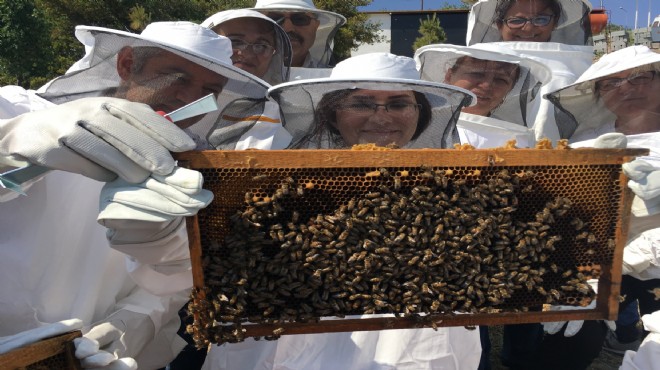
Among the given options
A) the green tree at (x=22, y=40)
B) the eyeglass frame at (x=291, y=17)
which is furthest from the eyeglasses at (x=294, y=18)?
the green tree at (x=22, y=40)

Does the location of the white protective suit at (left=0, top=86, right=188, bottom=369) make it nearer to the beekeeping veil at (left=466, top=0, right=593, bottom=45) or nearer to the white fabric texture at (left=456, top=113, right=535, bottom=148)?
the white fabric texture at (left=456, top=113, right=535, bottom=148)

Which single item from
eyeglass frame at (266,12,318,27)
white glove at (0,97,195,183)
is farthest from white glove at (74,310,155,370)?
eyeglass frame at (266,12,318,27)

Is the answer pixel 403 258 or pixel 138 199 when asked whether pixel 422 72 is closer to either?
pixel 403 258

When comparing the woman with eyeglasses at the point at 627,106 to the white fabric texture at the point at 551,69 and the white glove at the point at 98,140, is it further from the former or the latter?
the white glove at the point at 98,140

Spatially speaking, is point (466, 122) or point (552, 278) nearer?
point (552, 278)

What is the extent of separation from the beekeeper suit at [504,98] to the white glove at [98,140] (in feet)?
6.58

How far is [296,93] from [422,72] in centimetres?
150

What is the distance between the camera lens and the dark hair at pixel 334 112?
2139 millimetres

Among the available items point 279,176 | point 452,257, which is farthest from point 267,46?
point 452,257

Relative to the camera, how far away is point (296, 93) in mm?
2133

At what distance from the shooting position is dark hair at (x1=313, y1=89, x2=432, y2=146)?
7.02 ft

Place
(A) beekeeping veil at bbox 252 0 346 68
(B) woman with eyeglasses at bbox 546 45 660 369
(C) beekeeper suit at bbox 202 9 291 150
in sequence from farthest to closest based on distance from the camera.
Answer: (A) beekeeping veil at bbox 252 0 346 68 < (B) woman with eyeglasses at bbox 546 45 660 369 < (C) beekeeper suit at bbox 202 9 291 150

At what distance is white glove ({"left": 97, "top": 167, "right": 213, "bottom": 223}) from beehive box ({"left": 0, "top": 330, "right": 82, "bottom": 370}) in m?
0.39

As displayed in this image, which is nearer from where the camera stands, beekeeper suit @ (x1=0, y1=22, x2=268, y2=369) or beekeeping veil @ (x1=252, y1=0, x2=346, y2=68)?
beekeeper suit @ (x1=0, y1=22, x2=268, y2=369)
